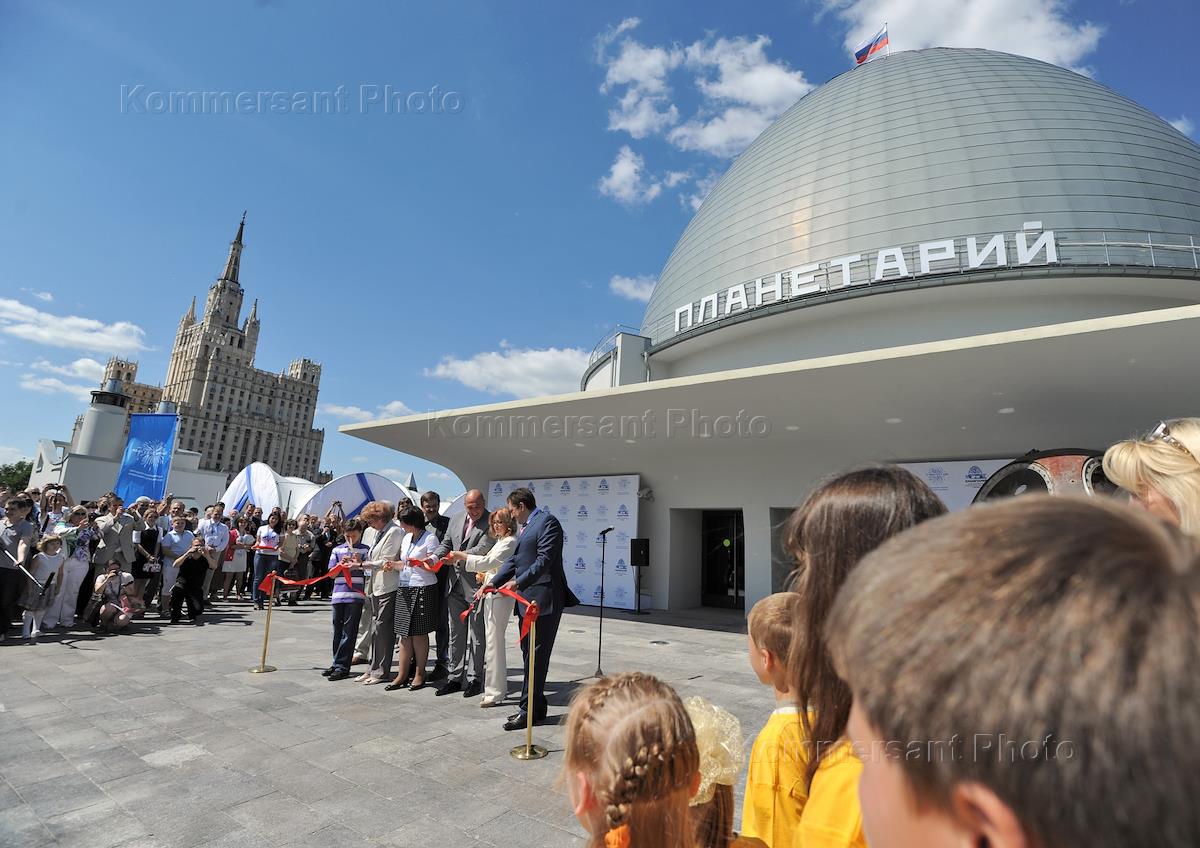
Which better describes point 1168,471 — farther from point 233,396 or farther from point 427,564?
point 233,396

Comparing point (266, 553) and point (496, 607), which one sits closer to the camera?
point (496, 607)

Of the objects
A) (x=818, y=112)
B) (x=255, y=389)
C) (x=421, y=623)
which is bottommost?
(x=421, y=623)

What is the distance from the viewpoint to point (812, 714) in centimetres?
152

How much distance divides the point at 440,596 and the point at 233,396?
12247 cm

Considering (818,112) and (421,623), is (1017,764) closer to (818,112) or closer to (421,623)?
(421,623)

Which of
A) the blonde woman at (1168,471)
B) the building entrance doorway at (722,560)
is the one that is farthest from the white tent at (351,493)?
the blonde woman at (1168,471)

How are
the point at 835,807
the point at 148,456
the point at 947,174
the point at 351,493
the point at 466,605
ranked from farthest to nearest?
the point at 351,493 < the point at 148,456 < the point at 947,174 < the point at 466,605 < the point at 835,807

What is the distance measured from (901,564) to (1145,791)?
0.79 ft

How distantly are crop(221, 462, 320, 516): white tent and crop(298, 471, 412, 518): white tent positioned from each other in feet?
6.27

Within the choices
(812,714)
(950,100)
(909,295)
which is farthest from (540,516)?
(950,100)

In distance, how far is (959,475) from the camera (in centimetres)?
1195

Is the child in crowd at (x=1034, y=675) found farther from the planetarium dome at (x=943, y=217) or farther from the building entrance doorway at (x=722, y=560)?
the building entrance doorway at (x=722, y=560)

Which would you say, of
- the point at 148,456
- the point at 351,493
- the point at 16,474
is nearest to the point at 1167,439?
the point at 148,456

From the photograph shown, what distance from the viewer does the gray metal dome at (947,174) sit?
14172 millimetres
